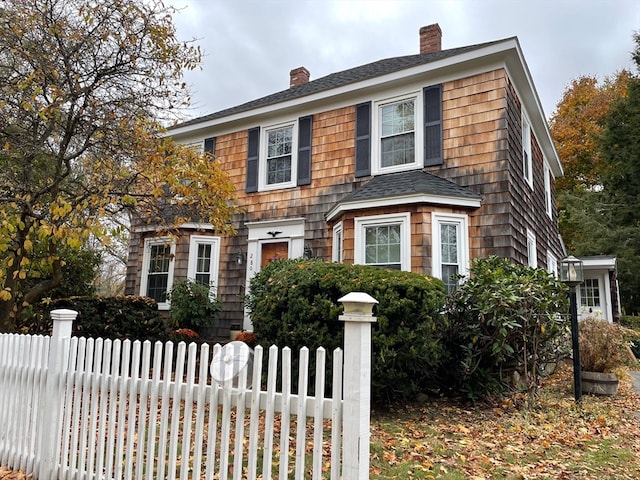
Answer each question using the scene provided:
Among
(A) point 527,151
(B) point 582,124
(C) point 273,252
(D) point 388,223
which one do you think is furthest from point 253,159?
(B) point 582,124

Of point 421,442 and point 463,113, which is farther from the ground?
point 463,113

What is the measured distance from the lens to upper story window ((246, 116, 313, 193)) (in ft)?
31.3

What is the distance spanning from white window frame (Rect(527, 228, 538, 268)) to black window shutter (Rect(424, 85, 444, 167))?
2.72 meters

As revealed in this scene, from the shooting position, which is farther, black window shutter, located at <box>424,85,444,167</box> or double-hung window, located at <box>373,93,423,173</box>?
double-hung window, located at <box>373,93,423,173</box>

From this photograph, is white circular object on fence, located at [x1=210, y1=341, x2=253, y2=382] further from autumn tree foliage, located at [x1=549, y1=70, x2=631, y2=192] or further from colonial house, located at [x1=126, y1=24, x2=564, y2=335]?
autumn tree foliage, located at [x1=549, y1=70, x2=631, y2=192]

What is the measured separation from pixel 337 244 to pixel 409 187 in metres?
1.90

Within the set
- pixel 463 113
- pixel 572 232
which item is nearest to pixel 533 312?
pixel 463 113

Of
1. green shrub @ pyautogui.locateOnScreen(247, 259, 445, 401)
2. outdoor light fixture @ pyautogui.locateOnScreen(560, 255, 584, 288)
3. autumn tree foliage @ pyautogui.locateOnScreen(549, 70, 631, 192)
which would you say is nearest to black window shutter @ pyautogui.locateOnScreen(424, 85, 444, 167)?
outdoor light fixture @ pyautogui.locateOnScreen(560, 255, 584, 288)

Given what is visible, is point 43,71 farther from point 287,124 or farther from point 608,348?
point 608,348

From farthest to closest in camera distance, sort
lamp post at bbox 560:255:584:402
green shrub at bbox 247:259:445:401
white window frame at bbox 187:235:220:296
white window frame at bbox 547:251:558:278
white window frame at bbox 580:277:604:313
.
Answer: white window frame at bbox 580:277:604:313 → white window frame at bbox 547:251:558:278 → white window frame at bbox 187:235:220:296 → lamp post at bbox 560:255:584:402 → green shrub at bbox 247:259:445:401

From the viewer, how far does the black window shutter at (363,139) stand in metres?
8.70

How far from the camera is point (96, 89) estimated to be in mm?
5883

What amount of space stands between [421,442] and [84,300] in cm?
707

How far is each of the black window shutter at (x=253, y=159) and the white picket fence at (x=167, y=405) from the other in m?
6.78
